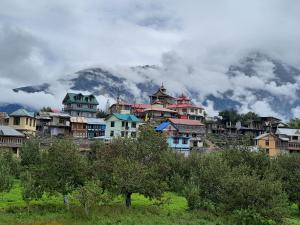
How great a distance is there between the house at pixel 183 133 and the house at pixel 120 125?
8118mm

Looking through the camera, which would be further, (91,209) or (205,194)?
(205,194)

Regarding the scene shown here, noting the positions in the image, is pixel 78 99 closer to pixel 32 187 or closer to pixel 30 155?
pixel 30 155

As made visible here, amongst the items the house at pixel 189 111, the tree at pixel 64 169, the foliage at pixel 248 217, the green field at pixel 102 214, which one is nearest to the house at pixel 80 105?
the house at pixel 189 111

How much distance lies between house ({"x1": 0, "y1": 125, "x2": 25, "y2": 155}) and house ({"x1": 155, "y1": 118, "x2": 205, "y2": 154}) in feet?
123

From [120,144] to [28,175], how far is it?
13.9 metres

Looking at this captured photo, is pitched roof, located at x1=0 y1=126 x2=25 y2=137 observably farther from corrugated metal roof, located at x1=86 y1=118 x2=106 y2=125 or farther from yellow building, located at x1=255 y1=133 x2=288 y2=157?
yellow building, located at x1=255 y1=133 x2=288 y2=157

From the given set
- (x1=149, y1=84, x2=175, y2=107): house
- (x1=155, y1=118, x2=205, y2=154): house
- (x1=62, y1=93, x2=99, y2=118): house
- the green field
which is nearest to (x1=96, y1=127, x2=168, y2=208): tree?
the green field

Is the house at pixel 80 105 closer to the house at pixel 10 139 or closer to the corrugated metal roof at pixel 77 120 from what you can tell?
the corrugated metal roof at pixel 77 120

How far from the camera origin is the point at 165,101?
17388cm

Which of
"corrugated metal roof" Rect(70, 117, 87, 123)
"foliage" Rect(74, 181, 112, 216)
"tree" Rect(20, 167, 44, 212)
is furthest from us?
"corrugated metal roof" Rect(70, 117, 87, 123)

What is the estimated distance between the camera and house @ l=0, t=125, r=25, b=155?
105250 mm

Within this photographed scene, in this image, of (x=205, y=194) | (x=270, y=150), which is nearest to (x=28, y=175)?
(x=205, y=194)

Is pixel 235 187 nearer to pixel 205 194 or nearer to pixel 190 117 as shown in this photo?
pixel 205 194

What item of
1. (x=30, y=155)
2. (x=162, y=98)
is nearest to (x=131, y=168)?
(x=30, y=155)
